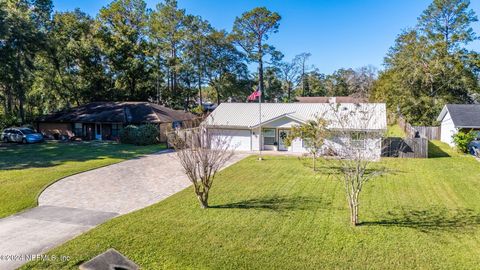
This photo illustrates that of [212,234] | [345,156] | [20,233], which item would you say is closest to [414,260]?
[345,156]

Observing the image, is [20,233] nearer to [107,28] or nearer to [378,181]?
[378,181]

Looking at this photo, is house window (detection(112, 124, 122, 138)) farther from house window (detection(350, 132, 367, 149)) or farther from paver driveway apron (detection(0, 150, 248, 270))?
house window (detection(350, 132, 367, 149))

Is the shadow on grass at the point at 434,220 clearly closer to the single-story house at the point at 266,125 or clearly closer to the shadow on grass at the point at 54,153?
the single-story house at the point at 266,125

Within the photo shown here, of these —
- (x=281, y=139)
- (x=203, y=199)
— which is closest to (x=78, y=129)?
(x=281, y=139)

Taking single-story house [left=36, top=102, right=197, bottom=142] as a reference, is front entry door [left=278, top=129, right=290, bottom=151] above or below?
below

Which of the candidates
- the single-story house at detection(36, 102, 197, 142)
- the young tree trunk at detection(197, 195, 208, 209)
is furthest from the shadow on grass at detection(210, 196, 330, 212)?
the single-story house at detection(36, 102, 197, 142)

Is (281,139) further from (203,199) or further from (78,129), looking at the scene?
(78,129)
